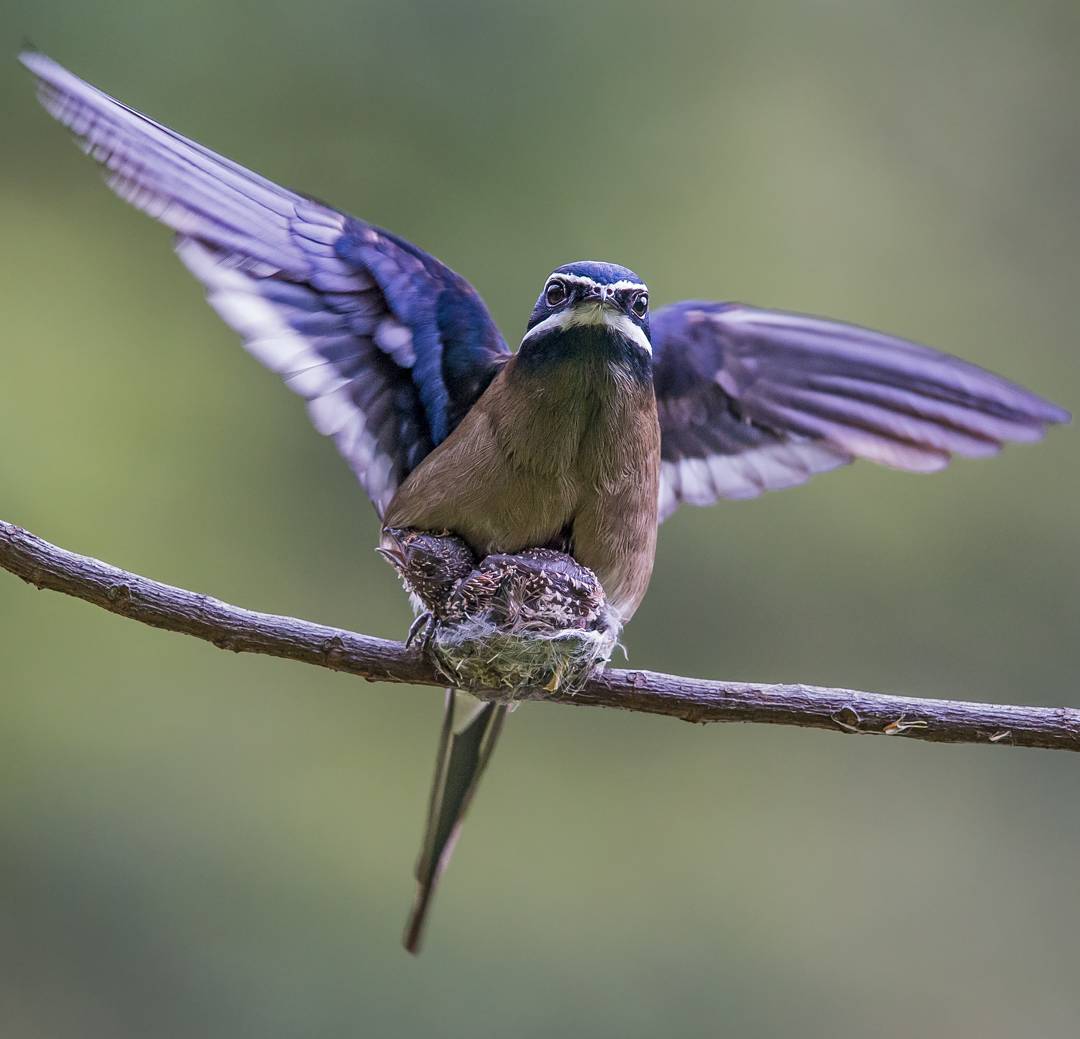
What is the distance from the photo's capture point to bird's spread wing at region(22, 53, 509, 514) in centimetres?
216

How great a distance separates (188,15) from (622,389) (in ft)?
9.62

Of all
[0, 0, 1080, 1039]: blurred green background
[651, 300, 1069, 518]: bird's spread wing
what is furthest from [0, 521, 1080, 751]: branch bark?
[0, 0, 1080, 1039]: blurred green background

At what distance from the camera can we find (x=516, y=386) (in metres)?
2.29

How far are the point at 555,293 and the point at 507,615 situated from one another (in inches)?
20.6

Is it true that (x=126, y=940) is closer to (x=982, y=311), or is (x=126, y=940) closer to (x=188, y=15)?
(x=188, y=15)

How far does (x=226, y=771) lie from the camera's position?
4293 millimetres

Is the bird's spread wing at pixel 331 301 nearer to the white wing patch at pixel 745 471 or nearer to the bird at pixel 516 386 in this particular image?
the bird at pixel 516 386

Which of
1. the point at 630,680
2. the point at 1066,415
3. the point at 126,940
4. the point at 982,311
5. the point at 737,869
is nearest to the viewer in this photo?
the point at 630,680

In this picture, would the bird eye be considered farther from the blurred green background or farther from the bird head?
the blurred green background

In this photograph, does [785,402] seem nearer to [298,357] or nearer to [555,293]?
[555,293]

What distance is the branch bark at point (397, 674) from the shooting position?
1.94m

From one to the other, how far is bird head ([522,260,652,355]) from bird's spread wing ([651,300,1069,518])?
1.51ft

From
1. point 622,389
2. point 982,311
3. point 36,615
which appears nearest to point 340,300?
point 622,389

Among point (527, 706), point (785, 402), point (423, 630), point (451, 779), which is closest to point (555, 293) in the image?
point (423, 630)
